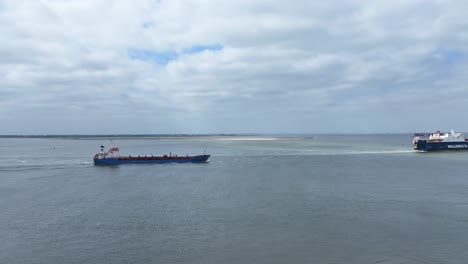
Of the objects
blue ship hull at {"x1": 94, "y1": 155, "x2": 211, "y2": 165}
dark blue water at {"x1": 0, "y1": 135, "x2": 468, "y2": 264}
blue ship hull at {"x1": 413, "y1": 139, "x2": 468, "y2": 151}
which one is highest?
blue ship hull at {"x1": 413, "y1": 139, "x2": 468, "y2": 151}

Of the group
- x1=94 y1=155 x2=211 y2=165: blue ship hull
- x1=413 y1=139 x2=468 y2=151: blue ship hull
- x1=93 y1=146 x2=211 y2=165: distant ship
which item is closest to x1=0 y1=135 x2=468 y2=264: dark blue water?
x1=94 y1=155 x2=211 y2=165: blue ship hull

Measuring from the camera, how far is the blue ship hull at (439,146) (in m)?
120

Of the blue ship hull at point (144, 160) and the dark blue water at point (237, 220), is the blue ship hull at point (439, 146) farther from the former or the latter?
the blue ship hull at point (144, 160)

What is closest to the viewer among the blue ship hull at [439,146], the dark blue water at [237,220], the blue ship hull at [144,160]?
the dark blue water at [237,220]

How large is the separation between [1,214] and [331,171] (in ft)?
169

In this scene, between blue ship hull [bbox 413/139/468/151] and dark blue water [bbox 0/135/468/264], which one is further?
blue ship hull [bbox 413/139/468/151]

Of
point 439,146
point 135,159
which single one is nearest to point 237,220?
point 135,159

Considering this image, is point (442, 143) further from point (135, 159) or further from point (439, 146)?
point (135, 159)

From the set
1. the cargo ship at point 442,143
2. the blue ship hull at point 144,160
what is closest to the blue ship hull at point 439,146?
the cargo ship at point 442,143

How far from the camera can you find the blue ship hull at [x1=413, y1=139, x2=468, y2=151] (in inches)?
4715

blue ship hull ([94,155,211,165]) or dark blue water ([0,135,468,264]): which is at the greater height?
blue ship hull ([94,155,211,165])

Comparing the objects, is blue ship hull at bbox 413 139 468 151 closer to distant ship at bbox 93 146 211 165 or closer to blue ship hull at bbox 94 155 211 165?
distant ship at bbox 93 146 211 165

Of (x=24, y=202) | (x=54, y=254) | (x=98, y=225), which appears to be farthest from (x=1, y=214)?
(x=54, y=254)

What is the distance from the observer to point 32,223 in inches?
1225
